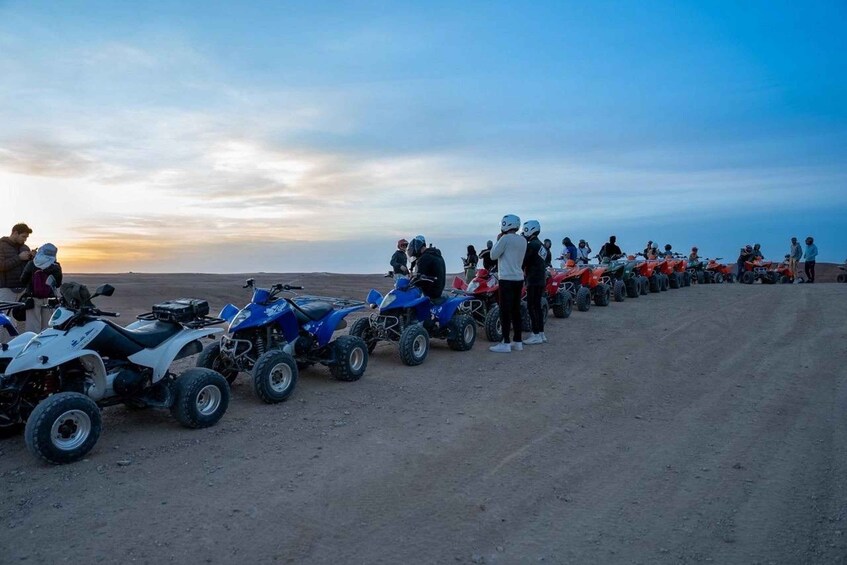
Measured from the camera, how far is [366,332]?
9.27 m

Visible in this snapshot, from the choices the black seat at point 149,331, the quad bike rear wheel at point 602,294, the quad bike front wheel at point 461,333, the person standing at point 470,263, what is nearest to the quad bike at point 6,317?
the black seat at point 149,331

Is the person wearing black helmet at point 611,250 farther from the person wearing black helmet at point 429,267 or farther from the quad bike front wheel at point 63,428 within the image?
the quad bike front wheel at point 63,428

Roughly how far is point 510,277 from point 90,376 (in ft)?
20.0

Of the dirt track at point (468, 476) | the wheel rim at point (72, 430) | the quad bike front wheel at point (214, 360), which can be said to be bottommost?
the dirt track at point (468, 476)

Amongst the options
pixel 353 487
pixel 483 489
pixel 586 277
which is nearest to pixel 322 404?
pixel 353 487

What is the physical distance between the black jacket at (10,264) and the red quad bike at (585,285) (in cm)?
1020

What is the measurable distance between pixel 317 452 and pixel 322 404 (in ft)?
4.71

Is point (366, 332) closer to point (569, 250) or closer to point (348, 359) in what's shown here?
point (348, 359)

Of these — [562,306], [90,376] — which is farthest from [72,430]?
[562,306]

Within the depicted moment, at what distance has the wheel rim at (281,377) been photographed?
21.3 ft

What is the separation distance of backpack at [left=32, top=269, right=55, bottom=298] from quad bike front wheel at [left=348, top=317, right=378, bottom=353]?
399 cm

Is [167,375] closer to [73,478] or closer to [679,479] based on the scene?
[73,478]

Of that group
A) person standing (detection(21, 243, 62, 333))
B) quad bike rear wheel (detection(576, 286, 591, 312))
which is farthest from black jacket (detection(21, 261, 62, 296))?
quad bike rear wheel (detection(576, 286, 591, 312))

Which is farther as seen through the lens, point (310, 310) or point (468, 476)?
point (310, 310)
